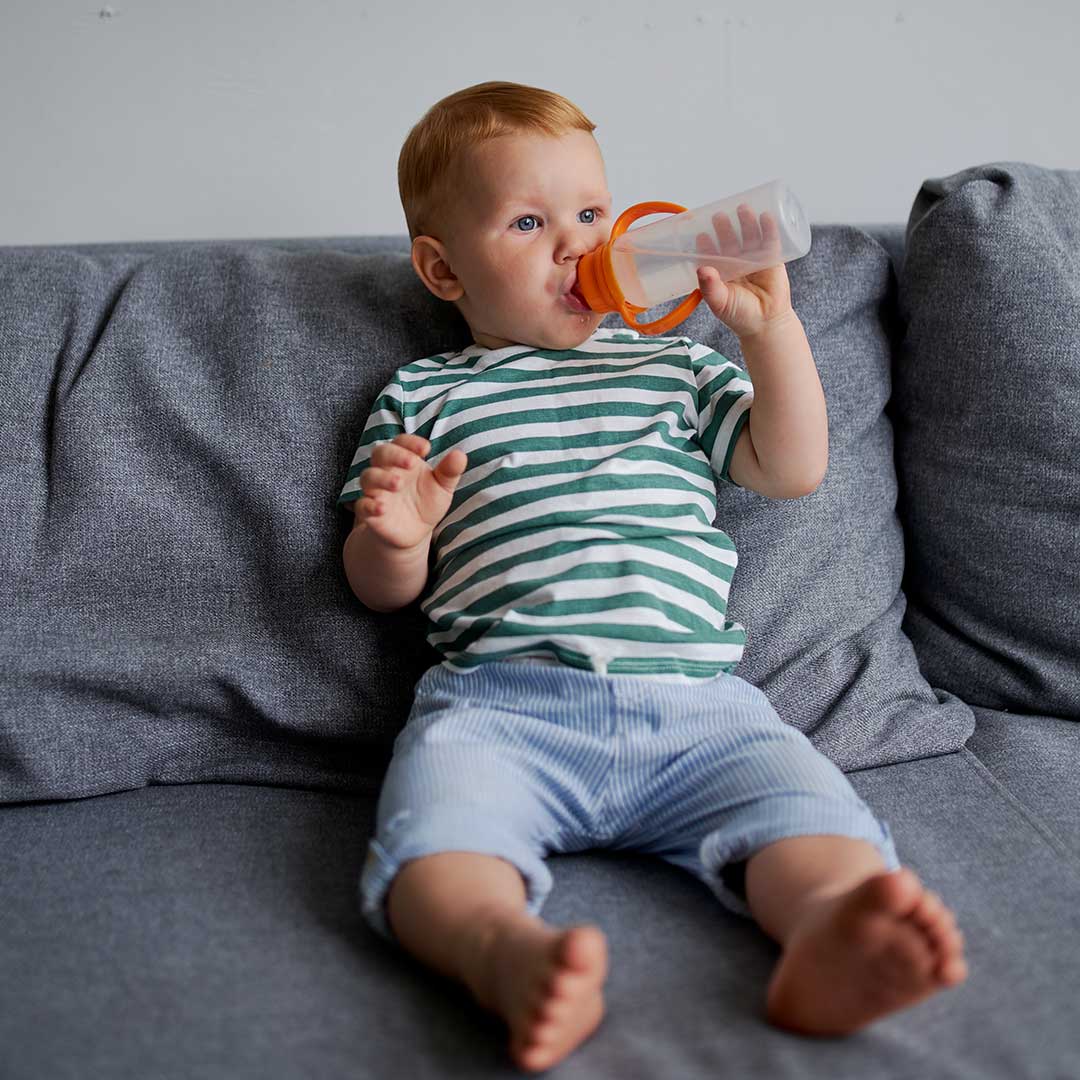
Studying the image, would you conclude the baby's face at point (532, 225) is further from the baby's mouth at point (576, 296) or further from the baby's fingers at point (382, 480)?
the baby's fingers at point (382, 480)

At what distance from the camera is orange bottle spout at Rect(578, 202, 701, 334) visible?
3.59 feet

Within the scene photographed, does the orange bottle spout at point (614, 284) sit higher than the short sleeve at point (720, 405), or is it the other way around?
the orange bottle spout at point (614, 284)

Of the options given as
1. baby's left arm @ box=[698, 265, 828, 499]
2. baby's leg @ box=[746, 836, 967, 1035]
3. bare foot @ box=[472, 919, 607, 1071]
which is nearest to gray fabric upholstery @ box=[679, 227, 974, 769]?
baby's left arm @ box=[698, 265, 828, 499]

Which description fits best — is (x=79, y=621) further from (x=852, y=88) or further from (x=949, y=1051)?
(x=852, y=88)

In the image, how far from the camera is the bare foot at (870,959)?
70 centimetres

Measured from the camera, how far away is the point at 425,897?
2.74 ft

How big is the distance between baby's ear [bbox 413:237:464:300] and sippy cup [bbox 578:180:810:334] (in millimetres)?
168

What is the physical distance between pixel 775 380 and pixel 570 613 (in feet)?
1.03

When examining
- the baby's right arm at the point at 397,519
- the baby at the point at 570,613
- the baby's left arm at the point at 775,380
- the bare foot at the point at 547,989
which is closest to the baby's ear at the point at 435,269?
the baby at the point at 570,613

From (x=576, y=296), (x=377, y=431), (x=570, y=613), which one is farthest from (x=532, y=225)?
(x=570, y=613)

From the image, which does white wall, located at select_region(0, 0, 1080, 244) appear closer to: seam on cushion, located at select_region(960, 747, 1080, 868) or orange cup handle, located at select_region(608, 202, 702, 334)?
orange cup handle, located at select_region(608, 202, 702, 334)

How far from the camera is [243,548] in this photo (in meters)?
1.21

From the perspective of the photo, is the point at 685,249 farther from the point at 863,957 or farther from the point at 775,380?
the point at 863,957

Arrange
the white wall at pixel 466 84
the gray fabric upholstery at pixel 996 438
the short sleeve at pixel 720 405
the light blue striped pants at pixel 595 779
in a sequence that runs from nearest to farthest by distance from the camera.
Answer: the light blue striped pants at pixel 595 779, the short sleeve at pixel 720 405, the gray fabric upholstery at pixel 996 438, the white wall at pixel 466 84
